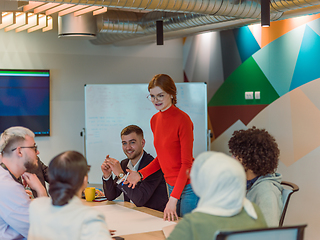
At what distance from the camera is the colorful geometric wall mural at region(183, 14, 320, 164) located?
4.16 metres

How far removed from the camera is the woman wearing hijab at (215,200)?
129 cm

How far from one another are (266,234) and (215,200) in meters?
0.22

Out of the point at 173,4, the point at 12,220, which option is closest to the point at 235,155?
the point at 12,220

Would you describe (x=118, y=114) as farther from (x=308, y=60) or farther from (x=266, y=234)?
(x=266, y=234)

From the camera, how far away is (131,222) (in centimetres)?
224

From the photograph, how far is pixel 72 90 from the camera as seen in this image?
573 cm

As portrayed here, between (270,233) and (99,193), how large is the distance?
2012 millimetres

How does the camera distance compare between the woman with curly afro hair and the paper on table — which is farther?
the paper on table

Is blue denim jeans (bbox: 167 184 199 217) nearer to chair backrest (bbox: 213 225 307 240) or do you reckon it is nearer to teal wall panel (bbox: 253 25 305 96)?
chair backrest (bbox: 213 225 307 240)

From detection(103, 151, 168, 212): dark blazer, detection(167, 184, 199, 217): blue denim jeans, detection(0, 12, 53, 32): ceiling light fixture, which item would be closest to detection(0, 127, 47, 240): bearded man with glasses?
detection(103, 151, 168, 212): dark blazer

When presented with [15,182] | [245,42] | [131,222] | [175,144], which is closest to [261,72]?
[245,42]

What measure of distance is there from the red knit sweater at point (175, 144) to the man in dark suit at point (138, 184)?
8.4 inches

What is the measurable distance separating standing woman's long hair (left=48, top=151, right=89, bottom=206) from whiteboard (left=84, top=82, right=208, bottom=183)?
3972 mm

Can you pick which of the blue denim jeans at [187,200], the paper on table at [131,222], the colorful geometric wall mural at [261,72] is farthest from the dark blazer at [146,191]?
the colorful geometric wall mural at [261,72]
